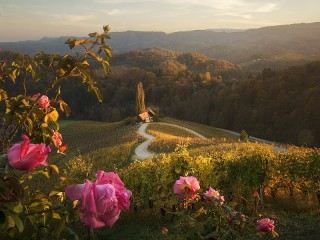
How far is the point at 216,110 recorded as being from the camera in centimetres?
7669

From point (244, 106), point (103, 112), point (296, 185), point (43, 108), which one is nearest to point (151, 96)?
point (103, 112)

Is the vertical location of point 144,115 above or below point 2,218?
below

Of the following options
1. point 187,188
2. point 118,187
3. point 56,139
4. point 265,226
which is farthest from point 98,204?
point 265,226

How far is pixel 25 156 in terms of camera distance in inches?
56.3

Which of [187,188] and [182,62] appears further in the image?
[182,62]

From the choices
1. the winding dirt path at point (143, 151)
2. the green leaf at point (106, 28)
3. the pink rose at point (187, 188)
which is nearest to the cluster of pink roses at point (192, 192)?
the pink rose at point (187, 188)

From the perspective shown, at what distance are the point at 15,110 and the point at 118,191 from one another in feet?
3.08

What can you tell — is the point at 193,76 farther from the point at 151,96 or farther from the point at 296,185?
the point at 296,185

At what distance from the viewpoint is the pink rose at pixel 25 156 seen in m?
1.43

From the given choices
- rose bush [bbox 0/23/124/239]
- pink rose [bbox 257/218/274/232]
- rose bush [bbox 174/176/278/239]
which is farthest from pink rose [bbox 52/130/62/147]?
pink rose [bbox 257/218/274/232]

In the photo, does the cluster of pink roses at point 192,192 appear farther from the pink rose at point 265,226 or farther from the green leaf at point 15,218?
the green leaf at point 15,218

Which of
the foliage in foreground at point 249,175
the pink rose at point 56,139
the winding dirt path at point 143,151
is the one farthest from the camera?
the winding dirt path at point 143,151

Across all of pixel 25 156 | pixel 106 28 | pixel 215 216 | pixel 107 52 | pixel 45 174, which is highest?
pixel 106 28

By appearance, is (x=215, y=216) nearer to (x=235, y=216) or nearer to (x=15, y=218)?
(x=235, y=216)
